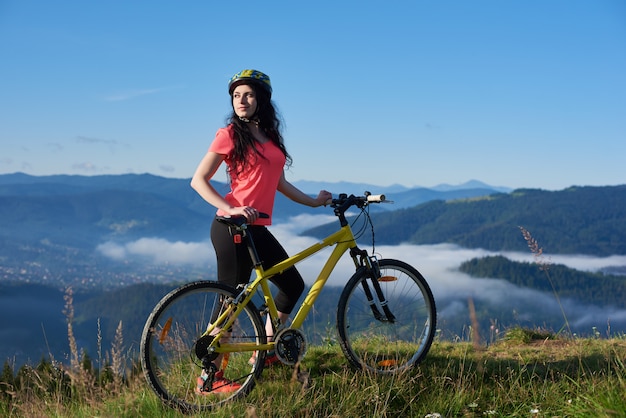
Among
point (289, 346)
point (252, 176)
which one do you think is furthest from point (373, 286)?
point (252, 176)

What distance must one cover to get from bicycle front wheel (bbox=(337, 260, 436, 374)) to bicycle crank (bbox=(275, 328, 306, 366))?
0.40 meters

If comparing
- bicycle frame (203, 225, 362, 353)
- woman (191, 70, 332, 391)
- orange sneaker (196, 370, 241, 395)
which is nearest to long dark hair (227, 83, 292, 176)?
woman (191, 70, 332, 391)

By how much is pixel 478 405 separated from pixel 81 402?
126 inches

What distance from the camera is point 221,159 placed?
4.42 metres

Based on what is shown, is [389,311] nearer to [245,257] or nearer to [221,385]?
[245,257]

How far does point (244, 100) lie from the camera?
455 cm

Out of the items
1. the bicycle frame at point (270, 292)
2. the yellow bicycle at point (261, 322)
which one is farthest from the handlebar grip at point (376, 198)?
the bicycle frame at point (270, 292)

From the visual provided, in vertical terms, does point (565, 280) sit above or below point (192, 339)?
below

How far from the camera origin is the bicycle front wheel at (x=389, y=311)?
16.1 ft

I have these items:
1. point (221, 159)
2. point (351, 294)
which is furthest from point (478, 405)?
point (221, 159)

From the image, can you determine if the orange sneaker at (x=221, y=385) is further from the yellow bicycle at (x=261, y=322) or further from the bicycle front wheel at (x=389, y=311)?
the bicycle front wheel at (x=389, y=311)

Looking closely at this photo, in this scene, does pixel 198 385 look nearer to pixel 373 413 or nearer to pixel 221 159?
pixel 373 413

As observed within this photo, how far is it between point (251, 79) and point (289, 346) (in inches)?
82.1

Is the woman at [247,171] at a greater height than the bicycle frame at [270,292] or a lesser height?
greater
